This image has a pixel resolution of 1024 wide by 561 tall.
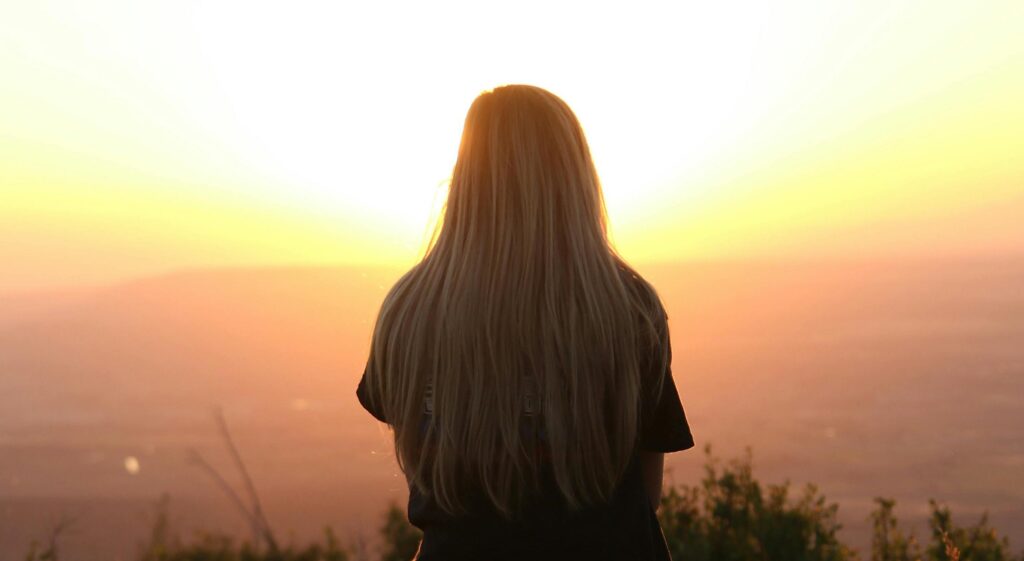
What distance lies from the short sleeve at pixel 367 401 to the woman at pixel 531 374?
140 mm

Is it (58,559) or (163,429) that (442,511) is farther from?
(163,429)

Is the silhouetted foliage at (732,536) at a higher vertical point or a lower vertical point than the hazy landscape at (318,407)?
higher

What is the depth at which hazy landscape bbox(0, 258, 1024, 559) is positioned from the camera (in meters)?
18.8

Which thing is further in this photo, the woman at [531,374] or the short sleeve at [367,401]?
the short sleeve at [367,401]

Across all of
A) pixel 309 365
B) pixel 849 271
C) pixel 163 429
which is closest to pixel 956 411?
pixel 309 365

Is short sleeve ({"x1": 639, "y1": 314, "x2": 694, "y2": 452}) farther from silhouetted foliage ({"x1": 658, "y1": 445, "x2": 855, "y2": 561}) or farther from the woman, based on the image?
silhouetted foliage ({"x1": 658, "y1": 445, "x2": 855, "y2": 561})

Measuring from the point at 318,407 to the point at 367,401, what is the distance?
86.6 ft

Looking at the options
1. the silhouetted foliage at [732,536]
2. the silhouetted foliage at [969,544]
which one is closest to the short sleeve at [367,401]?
the silhouetted foliage at [732,536]

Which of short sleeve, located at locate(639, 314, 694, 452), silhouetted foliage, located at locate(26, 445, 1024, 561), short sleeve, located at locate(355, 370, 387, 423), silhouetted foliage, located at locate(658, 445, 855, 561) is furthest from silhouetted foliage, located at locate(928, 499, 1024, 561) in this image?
short sleeve, located at locate(355, 370, 387, 423)

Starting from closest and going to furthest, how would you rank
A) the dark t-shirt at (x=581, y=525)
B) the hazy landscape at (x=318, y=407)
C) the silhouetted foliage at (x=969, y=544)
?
the dark t-shirt at (x=581, y=525), the silhouetted foliage at (x=969, y=544), the hazy landscape at (x=318, y=407)

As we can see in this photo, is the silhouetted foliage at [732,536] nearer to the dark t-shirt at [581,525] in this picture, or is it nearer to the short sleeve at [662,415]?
the dark t-shirt at [581,525]

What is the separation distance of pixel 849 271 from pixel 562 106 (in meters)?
83.8

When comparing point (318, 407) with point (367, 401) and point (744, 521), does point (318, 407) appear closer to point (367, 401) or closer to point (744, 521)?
point (744, 521)

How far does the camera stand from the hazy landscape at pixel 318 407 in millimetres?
18781
